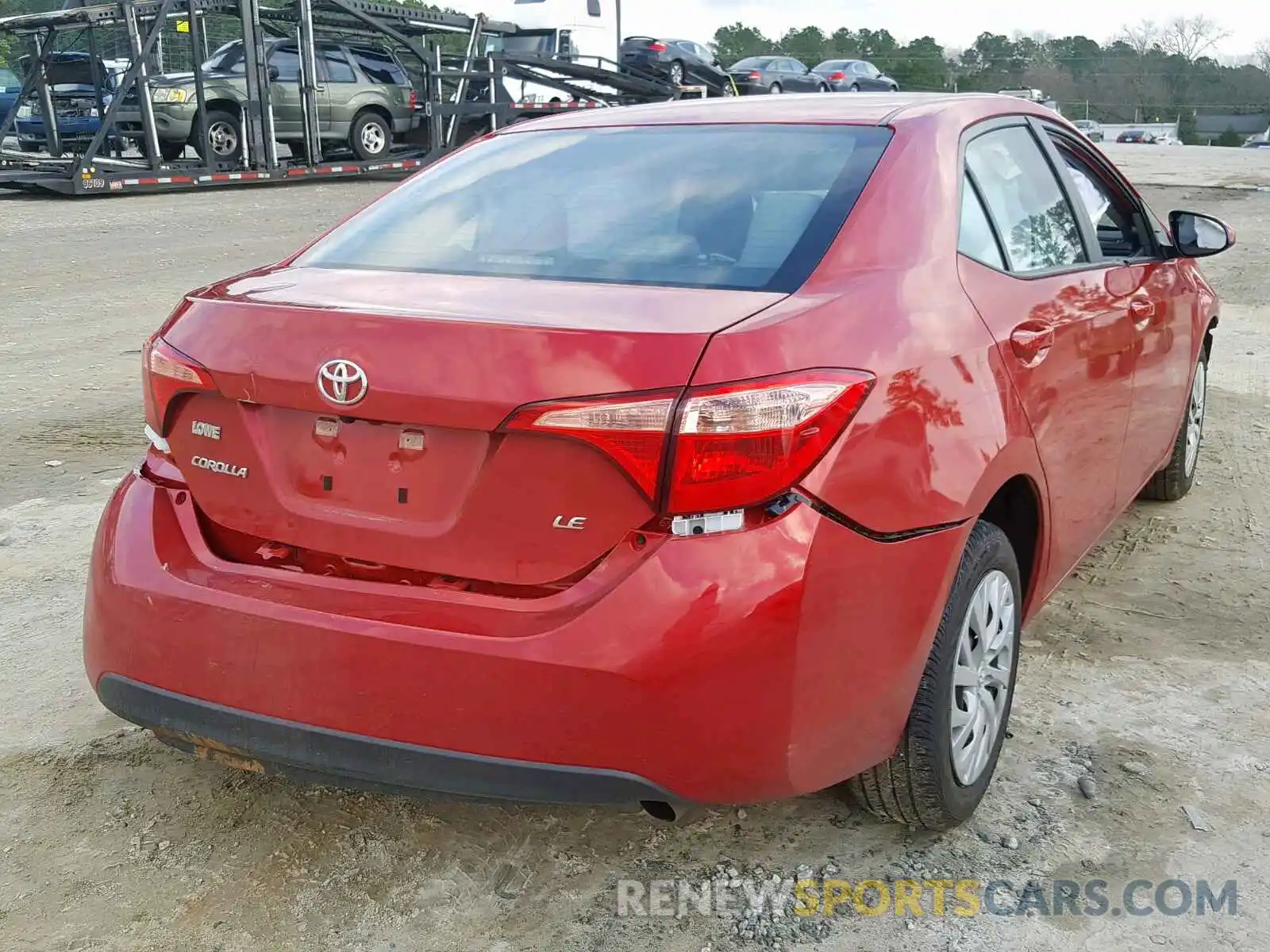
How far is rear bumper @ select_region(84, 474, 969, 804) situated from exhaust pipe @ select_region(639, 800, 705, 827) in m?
0.03

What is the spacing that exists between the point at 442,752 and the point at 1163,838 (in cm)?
160

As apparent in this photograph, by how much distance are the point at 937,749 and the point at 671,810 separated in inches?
24.0

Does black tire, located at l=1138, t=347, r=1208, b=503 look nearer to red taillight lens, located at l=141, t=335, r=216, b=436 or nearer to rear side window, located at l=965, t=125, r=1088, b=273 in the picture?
rear side window, located at l=965, t=125, r=1088, b=273

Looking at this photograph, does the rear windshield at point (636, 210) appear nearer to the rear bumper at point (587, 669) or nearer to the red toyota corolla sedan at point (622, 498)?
the red toyota corolla sedan at point (622, 498)

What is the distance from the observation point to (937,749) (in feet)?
8.08

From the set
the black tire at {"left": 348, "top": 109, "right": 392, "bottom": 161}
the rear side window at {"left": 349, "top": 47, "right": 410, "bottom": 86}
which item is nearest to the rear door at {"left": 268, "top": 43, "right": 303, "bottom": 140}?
the black tire at {"left": 348, "top": 109, "right": 392, "bottom": 161}

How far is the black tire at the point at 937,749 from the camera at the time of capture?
2.42 m

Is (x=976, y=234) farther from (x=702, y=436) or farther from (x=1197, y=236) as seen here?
(x=1197, y=236)

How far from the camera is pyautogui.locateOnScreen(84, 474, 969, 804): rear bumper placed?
2045 mm

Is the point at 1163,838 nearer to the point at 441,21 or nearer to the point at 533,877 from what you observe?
the point at 533,877

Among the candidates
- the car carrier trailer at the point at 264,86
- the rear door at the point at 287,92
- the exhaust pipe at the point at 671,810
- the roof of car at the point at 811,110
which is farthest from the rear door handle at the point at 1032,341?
the rear door at the point at 287,92

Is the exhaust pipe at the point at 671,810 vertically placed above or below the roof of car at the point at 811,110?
below

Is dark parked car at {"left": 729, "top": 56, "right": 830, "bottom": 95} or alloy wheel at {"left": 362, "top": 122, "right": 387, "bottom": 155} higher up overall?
dark parked car at {"left": 729, "top": 56, "right": 830, "bottom": 95}

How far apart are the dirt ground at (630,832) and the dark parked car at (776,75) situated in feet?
99.4
